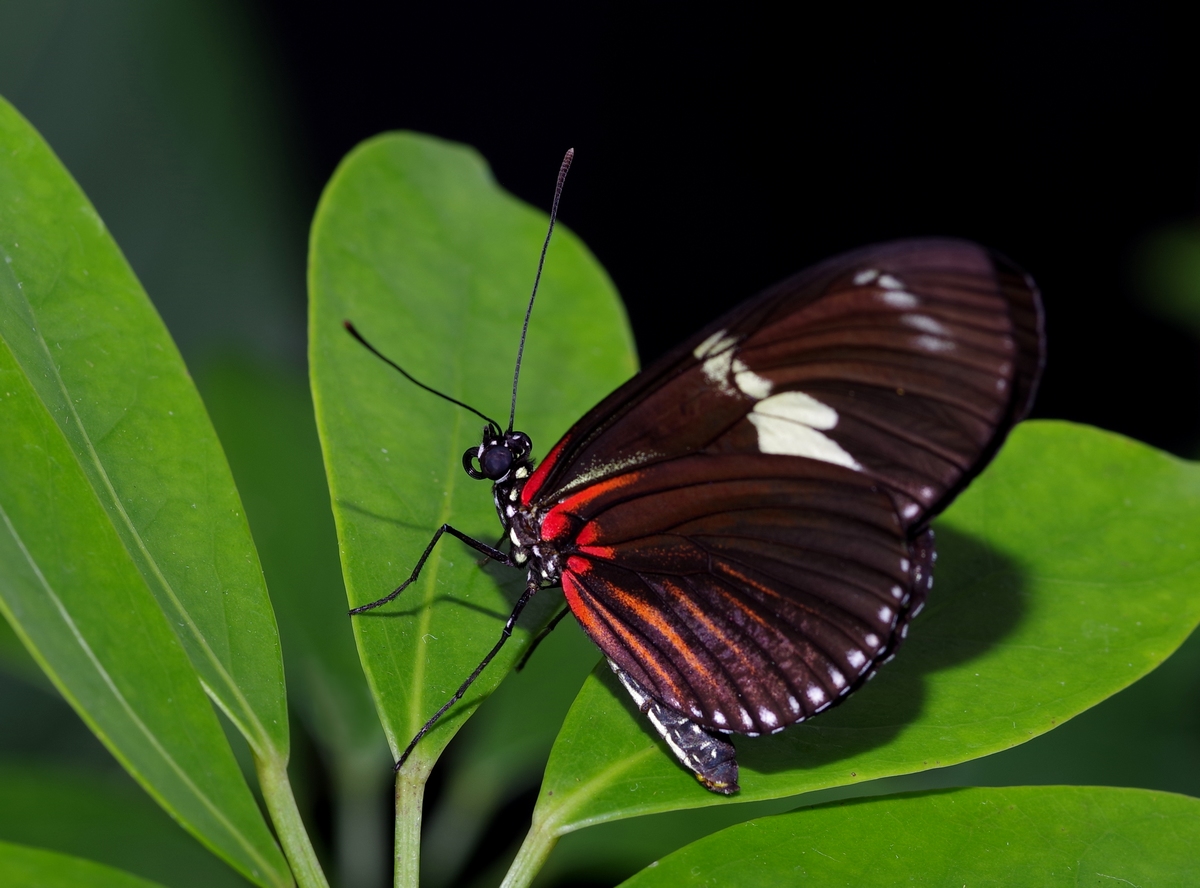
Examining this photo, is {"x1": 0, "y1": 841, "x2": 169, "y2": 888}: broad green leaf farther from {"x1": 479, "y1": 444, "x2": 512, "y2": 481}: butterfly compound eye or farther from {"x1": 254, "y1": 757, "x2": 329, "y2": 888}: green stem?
{"x1": 479, "y1": 444, "x2": 512, "y2": 481}: butterfly compound eye

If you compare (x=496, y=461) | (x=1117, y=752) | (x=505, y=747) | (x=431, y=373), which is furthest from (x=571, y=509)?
(x=1117, y=752)

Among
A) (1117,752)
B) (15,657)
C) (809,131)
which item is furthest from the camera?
(809,131)

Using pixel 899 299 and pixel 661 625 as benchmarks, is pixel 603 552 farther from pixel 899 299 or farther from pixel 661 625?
pixel 899 299

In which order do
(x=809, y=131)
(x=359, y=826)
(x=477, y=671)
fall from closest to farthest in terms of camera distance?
(x=477, y=671) → (x=359, y=826) → (x=809, y=131)

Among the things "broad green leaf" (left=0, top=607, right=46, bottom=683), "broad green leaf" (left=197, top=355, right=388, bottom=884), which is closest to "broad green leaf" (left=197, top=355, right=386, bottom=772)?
"broad green leaf" (left=197, top=355, right=388, bottom=884)

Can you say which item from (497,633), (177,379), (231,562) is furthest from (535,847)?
(177,379)

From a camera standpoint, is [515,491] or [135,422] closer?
[135,422]
